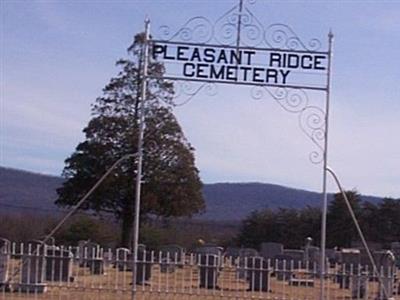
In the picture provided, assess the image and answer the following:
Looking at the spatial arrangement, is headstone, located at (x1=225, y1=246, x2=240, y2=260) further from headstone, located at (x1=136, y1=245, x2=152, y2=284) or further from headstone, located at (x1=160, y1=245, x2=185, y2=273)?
headstone, located at (x1=136, y1=245, x2=152, y2=284)

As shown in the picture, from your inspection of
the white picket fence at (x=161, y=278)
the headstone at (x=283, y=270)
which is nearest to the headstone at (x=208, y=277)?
the white picket fence at (x=161, y=278)

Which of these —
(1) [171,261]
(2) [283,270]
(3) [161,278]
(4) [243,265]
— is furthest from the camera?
(3) [161,278]

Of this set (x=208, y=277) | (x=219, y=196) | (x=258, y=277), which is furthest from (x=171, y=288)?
(x=219, y=196)

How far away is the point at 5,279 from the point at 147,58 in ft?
17.5

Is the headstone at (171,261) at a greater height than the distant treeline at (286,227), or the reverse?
the distant treeline at (286,227)

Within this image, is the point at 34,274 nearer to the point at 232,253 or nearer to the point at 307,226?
the point at 232,253

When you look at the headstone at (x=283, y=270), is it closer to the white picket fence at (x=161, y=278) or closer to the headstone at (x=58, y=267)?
the white picket fence at (x=161, y=278)

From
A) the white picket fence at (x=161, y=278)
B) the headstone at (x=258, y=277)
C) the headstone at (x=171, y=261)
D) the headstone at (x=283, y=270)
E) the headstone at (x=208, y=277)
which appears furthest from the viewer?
the headstone at (x=208, y=277)

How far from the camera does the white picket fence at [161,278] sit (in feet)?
61.6

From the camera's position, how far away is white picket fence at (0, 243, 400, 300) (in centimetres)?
1878

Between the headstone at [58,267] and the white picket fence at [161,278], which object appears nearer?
the white picket fence at [161,278]

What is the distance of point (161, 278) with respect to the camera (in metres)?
23.9

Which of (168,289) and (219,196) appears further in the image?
(219,196)

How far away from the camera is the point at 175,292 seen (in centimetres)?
1898
